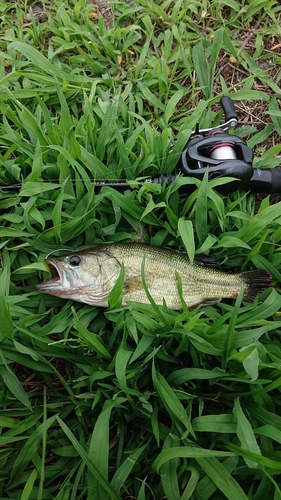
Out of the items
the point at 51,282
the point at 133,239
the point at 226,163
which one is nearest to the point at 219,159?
the point at 226,163

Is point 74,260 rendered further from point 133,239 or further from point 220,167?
point 220,167

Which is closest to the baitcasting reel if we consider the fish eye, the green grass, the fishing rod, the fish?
the fishing rod

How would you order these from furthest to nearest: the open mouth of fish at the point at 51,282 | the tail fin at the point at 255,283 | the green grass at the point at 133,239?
1. the tail fin at the point at 255,283
2. the open mouth of fish at the point at 51,282
3. the green grass at the point at 133,239

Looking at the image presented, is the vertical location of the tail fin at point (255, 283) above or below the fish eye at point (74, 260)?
below

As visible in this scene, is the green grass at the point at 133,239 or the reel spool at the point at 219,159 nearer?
the green grass at the point at 133,239

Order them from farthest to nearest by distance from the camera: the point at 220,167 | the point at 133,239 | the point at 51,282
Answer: the point at 133,239, the point at 220,167, the point at 51,282

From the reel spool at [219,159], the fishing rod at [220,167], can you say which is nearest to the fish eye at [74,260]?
the fishing rod at [220,167]

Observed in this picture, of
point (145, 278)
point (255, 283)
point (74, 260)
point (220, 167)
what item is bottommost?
point (255, 283)

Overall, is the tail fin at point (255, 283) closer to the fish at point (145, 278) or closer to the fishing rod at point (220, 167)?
the fish at point (145, 278)
